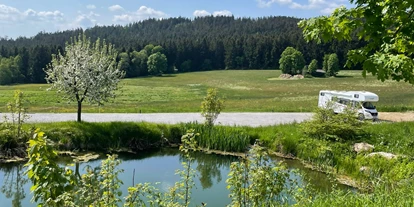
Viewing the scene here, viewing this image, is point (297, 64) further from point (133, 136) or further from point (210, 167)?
point (210, 167)

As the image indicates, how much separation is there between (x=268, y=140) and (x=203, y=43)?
105 meters

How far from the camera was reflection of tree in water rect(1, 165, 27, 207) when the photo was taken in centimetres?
1162

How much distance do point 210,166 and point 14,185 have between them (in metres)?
7.57

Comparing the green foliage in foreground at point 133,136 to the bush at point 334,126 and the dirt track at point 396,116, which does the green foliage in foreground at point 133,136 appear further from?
the dirt track at point 396,116

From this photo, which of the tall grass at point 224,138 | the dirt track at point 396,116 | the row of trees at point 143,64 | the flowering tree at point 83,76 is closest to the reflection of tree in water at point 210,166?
the tall grass at point 224,138

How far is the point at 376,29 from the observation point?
501 centimetres

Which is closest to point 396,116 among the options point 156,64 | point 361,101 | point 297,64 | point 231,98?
point 361,101

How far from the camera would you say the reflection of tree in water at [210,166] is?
1421 centimetres

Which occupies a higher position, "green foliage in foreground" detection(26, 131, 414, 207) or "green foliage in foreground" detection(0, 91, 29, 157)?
"green foliage in foreground" detection(26, 131, 414, 207)

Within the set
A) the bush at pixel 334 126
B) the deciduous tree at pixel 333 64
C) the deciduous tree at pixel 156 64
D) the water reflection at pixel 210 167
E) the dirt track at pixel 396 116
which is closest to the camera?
the water reflection at pixel 210 167

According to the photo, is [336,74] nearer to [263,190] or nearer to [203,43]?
[203,43]

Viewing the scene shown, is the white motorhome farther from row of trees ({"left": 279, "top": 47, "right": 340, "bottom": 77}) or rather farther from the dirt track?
row of trees ({"left": 279, "top": 47, "right": 340, "bottom": 77})

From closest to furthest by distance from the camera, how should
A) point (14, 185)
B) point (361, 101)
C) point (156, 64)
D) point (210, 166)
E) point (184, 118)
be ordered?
point (14, 185) < point (210, 166) < point (184, 118) < point (361, 101) < point (156, 64)

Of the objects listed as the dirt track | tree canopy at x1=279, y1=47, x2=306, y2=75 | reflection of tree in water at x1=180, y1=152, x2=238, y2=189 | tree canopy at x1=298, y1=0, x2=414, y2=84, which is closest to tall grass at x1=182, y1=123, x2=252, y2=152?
reflection of tree in water at x1=180, y1=152, x2=238, y2=189
